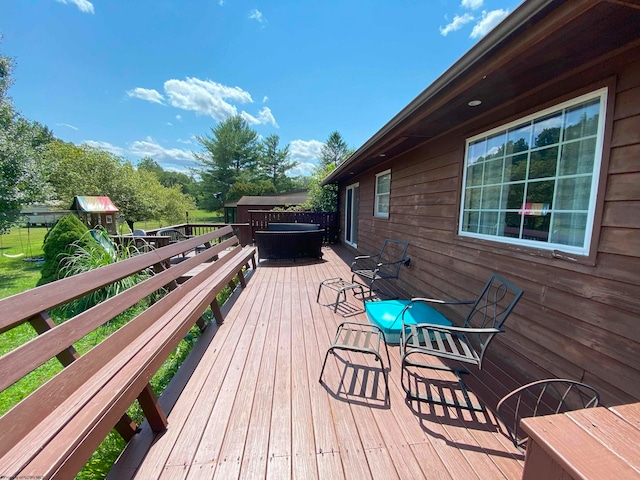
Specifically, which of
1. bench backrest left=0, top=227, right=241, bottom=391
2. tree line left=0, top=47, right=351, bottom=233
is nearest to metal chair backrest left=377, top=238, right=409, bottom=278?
bench backrest left=0, top=227, right=241, bottom=391

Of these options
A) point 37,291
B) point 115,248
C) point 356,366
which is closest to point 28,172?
point 115,248

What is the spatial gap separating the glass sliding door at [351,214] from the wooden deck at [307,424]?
530 centimetres

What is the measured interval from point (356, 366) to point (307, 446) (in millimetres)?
826

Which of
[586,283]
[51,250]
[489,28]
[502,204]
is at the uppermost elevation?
[489,28]

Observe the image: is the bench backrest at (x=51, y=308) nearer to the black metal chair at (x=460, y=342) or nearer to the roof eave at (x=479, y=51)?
the black metal chair at (x=460, y=342)

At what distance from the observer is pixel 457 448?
140 cm

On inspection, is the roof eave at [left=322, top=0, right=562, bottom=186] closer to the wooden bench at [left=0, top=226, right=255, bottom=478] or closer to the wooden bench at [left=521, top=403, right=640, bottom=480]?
the wooden bench at [left=521, top=403, right=640, bottom=480]

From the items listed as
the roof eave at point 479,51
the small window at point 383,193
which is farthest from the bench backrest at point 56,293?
the small window at point 383,193

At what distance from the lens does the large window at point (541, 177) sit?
1677 millimetres

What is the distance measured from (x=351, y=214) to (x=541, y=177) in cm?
608

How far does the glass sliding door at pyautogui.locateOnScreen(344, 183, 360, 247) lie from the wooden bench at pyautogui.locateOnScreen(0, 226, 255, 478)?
6.01 meters

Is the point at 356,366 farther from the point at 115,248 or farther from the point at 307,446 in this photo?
the point at 115,248

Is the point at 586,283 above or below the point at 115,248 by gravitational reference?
above

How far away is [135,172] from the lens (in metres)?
18.5
